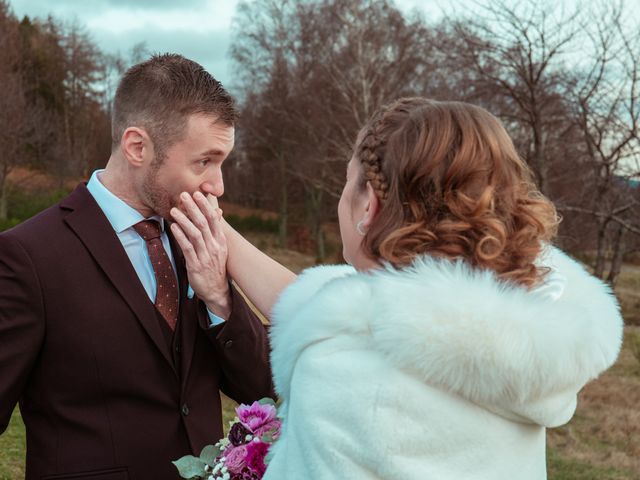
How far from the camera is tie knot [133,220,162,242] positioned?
8.55 feet

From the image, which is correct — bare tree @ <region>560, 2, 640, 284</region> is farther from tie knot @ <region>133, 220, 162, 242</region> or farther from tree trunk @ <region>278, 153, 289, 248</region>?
tree trunk @ <region>278, 153, 289, 248</region>

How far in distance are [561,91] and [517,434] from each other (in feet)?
35.0

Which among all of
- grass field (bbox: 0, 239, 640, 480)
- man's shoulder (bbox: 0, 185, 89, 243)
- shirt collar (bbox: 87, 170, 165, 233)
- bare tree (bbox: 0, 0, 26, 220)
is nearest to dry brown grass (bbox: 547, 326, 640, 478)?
grass field (bbox: 0, 239, 640, 480)

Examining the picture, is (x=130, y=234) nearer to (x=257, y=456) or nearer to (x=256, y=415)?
(x=256, y=415)

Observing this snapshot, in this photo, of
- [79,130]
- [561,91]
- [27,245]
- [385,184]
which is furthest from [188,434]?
[79,130]

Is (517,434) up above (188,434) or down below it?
above

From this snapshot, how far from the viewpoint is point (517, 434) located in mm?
1747

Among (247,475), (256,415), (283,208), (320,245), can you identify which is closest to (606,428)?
(256,415)

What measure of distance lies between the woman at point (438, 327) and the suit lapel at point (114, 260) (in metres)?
0.63

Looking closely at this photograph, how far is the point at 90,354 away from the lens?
7.70 feet

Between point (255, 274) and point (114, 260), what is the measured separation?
1.54ft

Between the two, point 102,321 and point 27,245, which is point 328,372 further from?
point 27,245

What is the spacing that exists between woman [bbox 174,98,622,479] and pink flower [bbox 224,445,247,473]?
11.5 inches

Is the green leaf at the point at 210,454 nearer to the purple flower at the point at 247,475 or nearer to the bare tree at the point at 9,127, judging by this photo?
the purple flower at the point at 247,475
